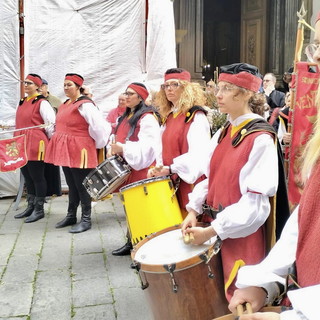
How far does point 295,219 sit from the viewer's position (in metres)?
1.48

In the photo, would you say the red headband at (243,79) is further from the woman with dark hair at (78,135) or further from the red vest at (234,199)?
the woman with dark hair at (78,135)

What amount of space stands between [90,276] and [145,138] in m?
1.27

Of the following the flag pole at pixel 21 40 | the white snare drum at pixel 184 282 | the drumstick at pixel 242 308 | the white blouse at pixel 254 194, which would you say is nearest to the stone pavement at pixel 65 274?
the white snare drum at pixel 184 282

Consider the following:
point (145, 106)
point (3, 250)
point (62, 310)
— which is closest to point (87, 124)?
point (145, 106)

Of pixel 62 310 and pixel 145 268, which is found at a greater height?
pixel 145 268

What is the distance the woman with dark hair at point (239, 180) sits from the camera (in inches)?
82.2

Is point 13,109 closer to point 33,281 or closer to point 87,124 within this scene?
point 87,124

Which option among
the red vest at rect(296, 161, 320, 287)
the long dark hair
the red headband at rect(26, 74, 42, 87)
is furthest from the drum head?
the red headband at rect(26, 74, 42, 87)

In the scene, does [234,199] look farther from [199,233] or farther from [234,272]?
[234,272]

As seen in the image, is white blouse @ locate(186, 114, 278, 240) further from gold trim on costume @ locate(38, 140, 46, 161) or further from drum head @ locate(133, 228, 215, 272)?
gold trim on costume @ locate(38, 140, 46, 161)

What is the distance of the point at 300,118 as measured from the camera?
3424 millimetres

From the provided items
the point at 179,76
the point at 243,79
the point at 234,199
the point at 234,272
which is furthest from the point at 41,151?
the point at 234,272

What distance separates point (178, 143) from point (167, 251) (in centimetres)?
134

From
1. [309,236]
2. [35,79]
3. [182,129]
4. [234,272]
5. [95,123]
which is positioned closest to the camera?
[309,236]
